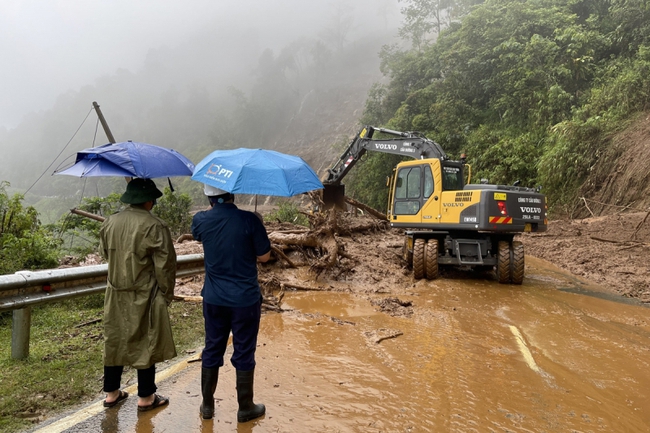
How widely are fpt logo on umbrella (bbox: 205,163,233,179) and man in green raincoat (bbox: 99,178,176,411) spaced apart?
0.59m

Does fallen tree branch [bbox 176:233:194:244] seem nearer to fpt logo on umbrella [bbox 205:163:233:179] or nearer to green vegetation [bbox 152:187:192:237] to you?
green vegetation [bbox 152:187:192:237]

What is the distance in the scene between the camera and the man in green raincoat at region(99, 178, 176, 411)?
2.82m

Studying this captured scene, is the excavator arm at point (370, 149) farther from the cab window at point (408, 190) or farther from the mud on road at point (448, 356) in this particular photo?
the mud on road at point (448, 356)

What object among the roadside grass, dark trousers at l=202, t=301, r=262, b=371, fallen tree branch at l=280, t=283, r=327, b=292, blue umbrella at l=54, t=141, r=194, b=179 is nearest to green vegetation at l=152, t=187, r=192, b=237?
fallen tree branch at l=280, t=283, r=327, b=292

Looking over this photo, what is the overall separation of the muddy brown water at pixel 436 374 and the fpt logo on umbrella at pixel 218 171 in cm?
181

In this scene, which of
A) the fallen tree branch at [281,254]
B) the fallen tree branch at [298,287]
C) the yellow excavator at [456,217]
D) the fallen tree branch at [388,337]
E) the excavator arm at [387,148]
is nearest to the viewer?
the fallen tree branch at [388,337]

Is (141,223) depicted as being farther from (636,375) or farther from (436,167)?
(436,167)

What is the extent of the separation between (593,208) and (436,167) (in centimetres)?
915

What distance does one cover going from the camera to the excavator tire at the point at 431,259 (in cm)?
836

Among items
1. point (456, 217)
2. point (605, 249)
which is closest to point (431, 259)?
point (456, 217)

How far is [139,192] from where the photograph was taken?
296 centimetres

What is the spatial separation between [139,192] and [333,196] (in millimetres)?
10123

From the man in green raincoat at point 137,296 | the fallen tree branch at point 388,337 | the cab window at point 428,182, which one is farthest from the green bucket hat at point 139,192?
the cab window at point 428,182

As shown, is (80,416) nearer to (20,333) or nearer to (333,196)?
(20,333)
